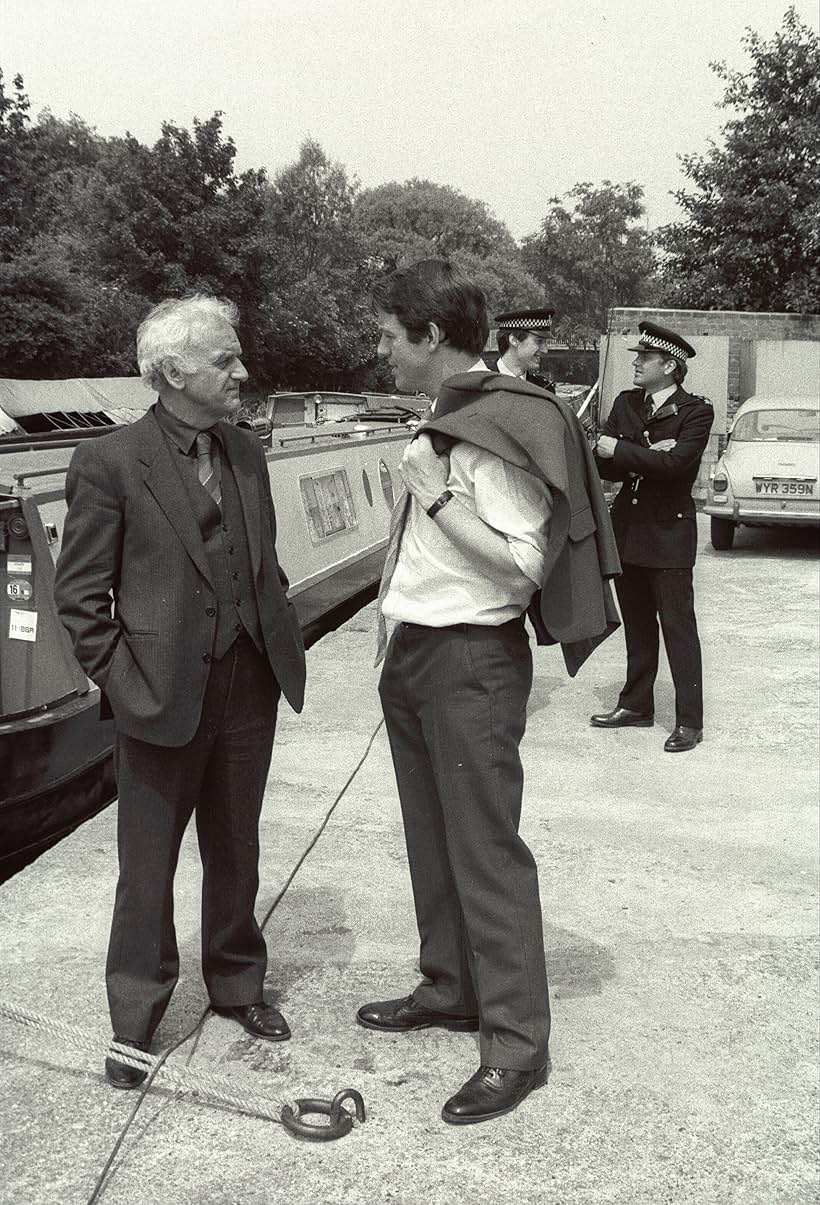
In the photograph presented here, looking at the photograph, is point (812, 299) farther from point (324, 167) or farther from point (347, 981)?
point (324, 167)

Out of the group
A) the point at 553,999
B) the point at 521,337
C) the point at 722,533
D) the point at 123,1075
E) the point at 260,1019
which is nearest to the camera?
the point at 123,1075

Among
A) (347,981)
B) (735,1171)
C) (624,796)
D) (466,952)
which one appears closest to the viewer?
(735,1171)

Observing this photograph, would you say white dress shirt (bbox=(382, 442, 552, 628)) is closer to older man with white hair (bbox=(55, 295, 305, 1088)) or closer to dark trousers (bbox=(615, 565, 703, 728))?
older man with white hair (bbox=(55, 295, 305, 1088))

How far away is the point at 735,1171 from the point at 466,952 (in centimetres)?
74

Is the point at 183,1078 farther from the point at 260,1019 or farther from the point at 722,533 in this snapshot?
the point at 722,533

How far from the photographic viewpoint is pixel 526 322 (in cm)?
662

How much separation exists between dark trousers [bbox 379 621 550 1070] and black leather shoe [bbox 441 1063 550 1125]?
3 centimetres

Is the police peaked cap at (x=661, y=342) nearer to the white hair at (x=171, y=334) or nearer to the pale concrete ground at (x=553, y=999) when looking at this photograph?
the pale concrete ground at (x=553, y=999)

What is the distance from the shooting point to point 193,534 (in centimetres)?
282

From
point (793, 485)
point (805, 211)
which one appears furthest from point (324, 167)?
point (793, 485)

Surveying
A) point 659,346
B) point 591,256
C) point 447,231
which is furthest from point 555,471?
point 447,231

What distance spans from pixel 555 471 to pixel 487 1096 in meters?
1.32

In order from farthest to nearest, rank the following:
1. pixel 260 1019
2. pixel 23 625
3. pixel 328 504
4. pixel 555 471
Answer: pixel 328 504 < pixel 23 625 < pixel 260 1019 < pixel 555 471

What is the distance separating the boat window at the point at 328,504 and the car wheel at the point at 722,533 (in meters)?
4.21
